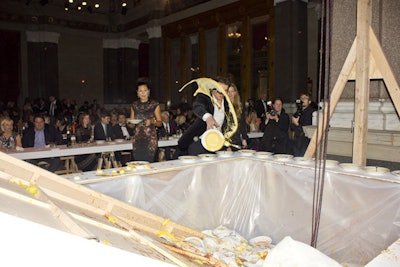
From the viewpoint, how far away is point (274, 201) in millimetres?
3344

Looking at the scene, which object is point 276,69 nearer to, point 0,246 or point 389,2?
point 389,2

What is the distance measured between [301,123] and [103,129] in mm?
3430

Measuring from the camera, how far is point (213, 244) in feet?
9.19

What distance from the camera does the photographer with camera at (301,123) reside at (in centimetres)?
533

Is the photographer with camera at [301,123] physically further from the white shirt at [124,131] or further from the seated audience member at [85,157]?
the seated audience member at [85,157]

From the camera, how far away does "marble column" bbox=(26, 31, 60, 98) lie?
46.8 ft

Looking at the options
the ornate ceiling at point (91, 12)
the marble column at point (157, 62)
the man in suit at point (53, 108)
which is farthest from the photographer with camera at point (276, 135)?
the man in suit at point (53, 108)

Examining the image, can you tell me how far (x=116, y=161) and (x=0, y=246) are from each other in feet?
18.5

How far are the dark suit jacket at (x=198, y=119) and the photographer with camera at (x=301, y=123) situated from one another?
1836 millimetres

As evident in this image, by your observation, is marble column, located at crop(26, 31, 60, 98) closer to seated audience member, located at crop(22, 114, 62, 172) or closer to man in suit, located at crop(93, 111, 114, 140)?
man in suit, located at crop(93, 111, 114, 140)

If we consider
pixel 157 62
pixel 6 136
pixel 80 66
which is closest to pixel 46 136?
pixel 6 136

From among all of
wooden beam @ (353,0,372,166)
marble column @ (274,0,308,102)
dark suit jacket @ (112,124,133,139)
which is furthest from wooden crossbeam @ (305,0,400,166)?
marble column @ (274,0,308,102)

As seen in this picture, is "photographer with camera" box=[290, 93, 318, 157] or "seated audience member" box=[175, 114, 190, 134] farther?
"seated audience member" box=[175, 114, 190, 134]

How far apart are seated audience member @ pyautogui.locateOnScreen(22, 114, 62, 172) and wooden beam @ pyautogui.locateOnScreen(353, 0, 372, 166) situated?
4.32 metres
